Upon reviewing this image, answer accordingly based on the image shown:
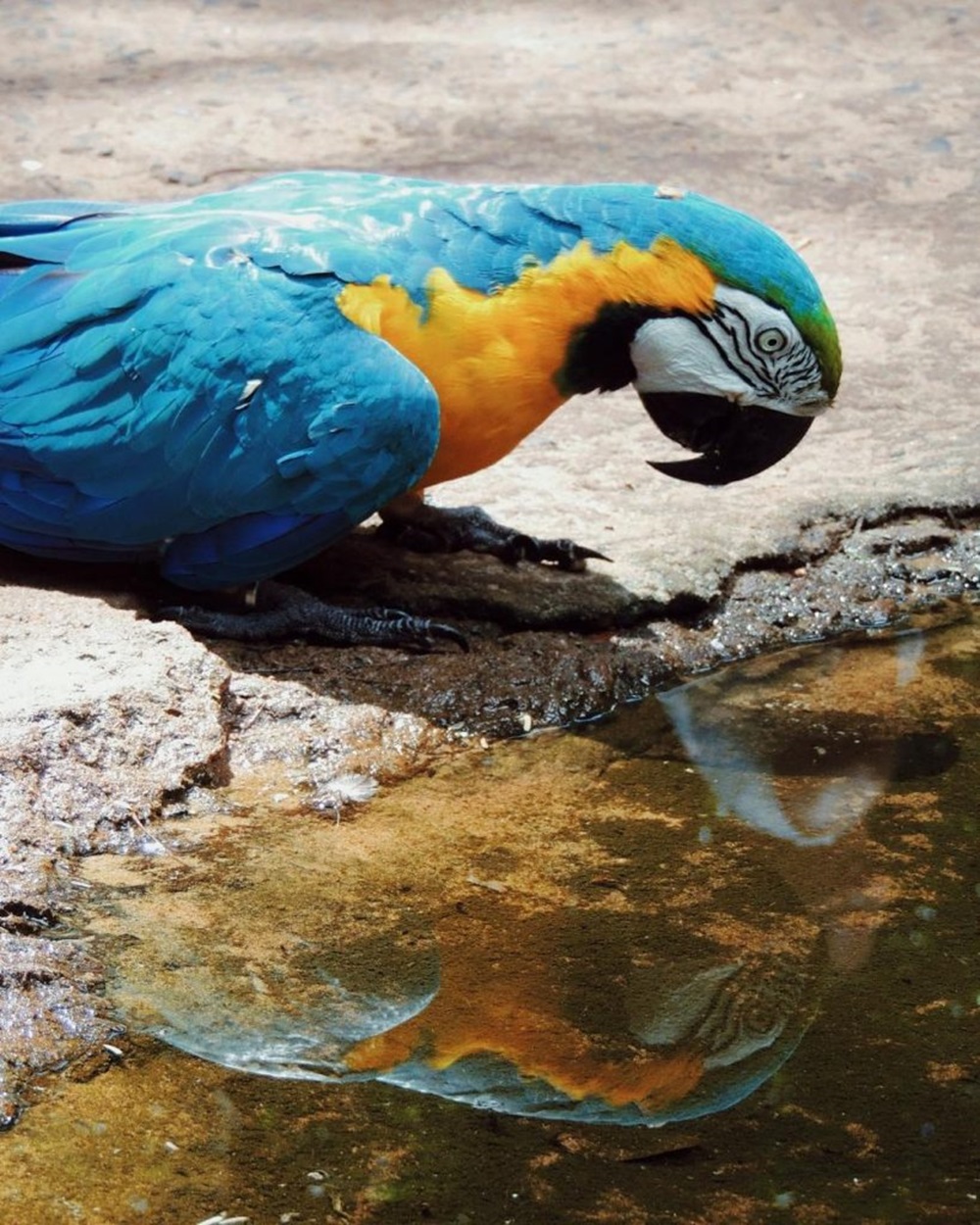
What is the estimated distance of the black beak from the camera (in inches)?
144

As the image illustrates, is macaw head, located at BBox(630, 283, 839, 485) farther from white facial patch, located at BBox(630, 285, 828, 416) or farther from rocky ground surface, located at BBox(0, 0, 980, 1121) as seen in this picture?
rocky ground surface, located at BBox(0, 0, 980, 1121)

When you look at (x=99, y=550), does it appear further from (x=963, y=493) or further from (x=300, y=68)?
(x=300, y=68)

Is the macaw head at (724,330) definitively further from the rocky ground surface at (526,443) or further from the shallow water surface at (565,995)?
the shallow water surface at (565,995)

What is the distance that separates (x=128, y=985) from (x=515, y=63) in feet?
Result: 18.0

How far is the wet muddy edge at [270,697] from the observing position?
108 inches

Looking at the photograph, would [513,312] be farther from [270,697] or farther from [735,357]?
[270,697]

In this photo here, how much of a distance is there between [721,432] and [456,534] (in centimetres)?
70

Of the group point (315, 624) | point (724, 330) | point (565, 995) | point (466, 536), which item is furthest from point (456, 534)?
point (565, 995)

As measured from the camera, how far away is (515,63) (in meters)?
7.36

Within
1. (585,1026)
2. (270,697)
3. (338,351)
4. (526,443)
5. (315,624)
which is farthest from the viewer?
(526,443)

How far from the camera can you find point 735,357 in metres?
3.51

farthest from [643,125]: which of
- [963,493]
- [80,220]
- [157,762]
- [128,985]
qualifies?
[128,985]

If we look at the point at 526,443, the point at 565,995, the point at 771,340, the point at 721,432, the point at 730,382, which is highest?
the point at 771,340

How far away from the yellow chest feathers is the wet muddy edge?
576mm
